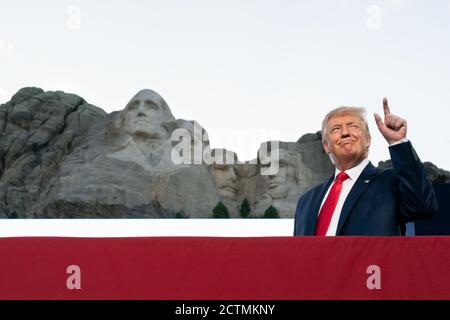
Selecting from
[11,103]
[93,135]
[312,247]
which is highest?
[11,103]

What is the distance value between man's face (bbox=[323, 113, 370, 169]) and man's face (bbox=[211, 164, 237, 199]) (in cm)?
1922

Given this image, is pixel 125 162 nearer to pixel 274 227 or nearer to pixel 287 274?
pixel 274 227

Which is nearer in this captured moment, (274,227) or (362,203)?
(362,203)

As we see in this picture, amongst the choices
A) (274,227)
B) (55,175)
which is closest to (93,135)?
(55,175)

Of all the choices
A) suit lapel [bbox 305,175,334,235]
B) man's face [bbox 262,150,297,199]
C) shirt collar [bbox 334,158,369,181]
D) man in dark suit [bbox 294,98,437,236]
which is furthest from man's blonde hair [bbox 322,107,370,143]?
man's face [bbox 262,150,297,199]

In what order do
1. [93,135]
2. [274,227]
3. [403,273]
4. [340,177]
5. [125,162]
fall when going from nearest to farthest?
1. [403,273]
2. [340,177]
3. [274,227]
4. [125,162]
5. [93,135]

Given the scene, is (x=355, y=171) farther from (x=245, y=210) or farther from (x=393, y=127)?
(x=245, y=210)

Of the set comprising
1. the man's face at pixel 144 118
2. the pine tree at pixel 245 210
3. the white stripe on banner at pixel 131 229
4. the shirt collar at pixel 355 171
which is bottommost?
the shirt collar at pixel 355 171

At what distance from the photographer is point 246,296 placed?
1705 millimetres

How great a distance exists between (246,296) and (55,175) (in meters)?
19.2

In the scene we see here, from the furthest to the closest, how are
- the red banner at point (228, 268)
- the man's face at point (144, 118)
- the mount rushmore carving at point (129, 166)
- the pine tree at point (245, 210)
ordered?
the pine tree at point (245, 210), the man's face at point (144, 118), the mount rushmore carving at point (129, 166), the red banner at point (228, 268)

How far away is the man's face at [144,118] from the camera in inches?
786

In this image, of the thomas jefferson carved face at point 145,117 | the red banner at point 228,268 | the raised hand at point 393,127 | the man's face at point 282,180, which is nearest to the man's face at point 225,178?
the man's face at point 282,180

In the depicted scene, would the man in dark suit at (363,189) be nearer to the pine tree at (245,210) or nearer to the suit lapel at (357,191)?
the suit lapel at (357,191)
